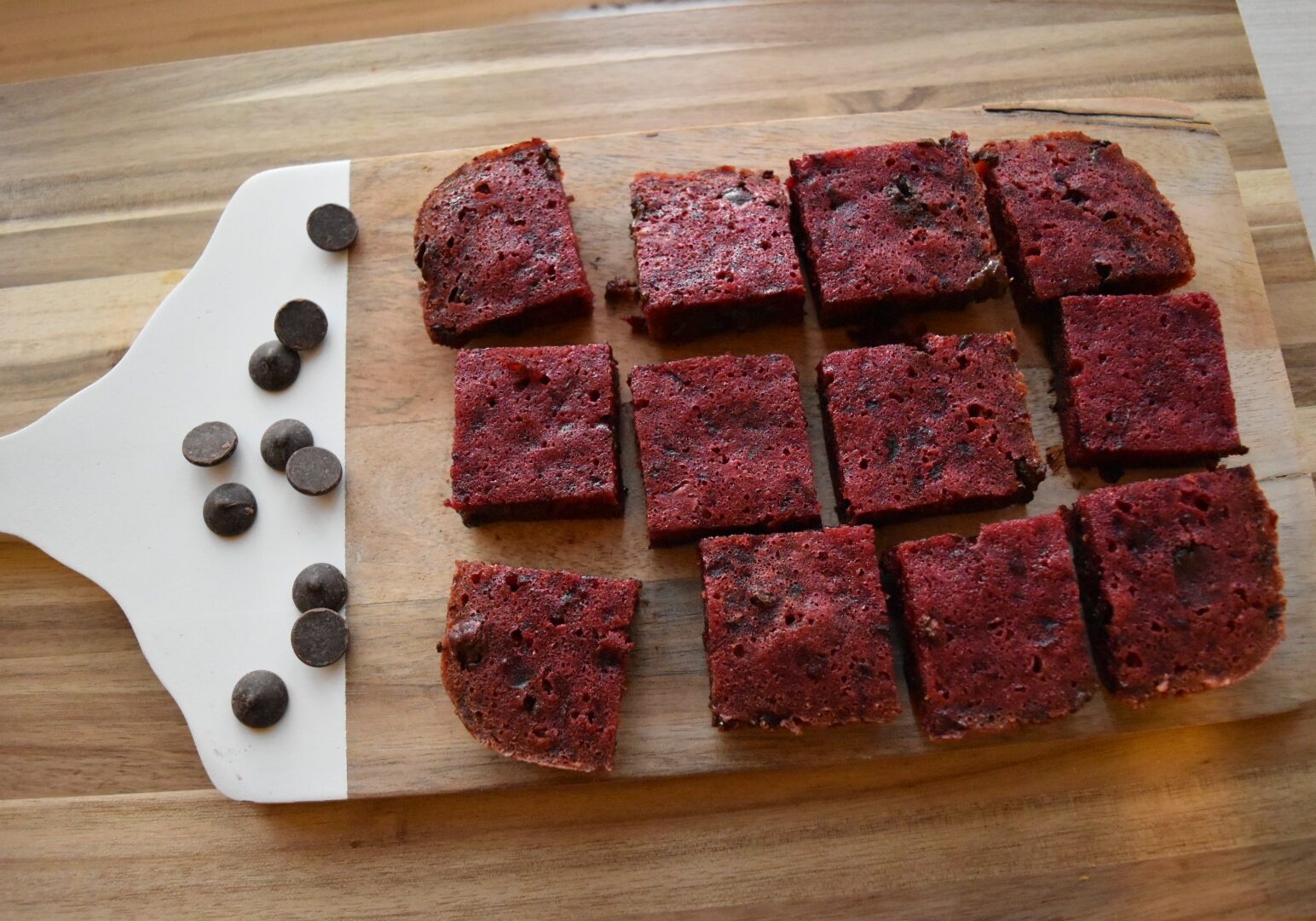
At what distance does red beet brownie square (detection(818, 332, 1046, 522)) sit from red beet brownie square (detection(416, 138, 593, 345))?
1.11 meters

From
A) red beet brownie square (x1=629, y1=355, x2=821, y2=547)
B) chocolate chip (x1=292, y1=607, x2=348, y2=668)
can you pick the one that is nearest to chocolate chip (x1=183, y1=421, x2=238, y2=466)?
chocolate chip (x1=292, y1=607, x2=348, y2=668)

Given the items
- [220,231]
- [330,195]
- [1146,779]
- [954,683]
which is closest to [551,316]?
[330,195]

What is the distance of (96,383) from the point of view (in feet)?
13.3

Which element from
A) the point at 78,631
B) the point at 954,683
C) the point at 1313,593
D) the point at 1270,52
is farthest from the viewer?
the point at 1270,52

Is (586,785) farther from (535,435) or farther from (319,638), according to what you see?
(535,435)

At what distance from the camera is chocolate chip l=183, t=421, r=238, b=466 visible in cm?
393

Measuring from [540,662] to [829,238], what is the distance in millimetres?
1970

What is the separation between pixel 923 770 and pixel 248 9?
4.57 metres

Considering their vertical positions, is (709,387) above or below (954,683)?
above

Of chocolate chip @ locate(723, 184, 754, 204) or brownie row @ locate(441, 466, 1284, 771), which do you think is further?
chocolate chip @ locate(723, 184, 754, 204)

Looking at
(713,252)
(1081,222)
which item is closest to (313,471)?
(713,252)

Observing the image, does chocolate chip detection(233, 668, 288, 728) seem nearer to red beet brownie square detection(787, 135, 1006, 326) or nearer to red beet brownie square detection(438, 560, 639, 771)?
red beet brownie square detection(438, 560, 639, 771)

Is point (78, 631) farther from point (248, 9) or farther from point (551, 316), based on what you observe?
point (248, 9)

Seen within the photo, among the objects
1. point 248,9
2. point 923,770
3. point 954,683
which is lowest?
point 923,770
